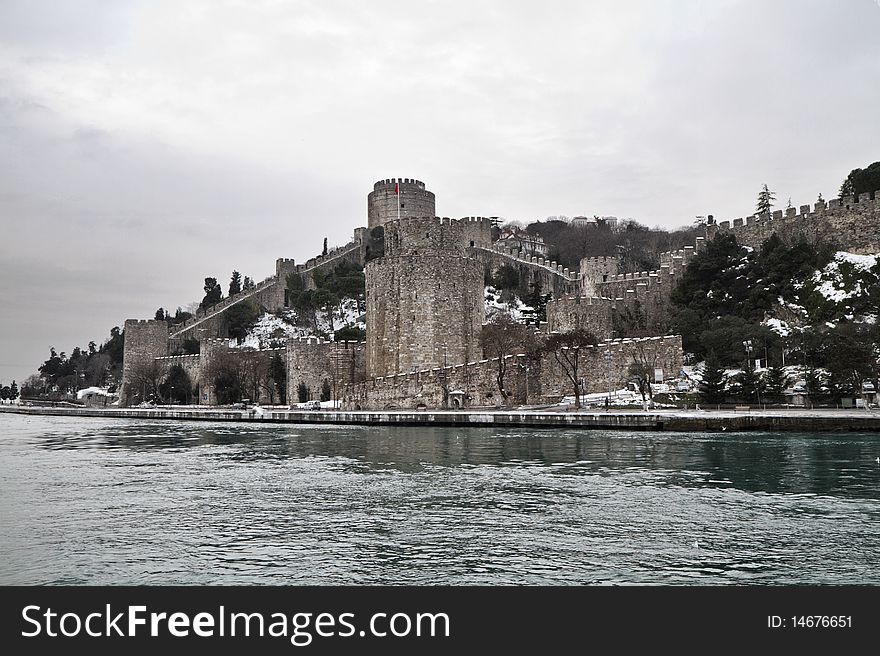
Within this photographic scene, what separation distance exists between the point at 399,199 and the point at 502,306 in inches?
739

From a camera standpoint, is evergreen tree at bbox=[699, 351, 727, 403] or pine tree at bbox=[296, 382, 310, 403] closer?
evergreen tree at bbox=[699, 351, 727, 403]

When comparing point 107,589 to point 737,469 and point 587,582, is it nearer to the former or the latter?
point 587,582

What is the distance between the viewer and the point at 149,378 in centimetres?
5753

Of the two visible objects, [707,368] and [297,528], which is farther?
[707,368]

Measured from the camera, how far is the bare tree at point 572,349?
31797 millimetres

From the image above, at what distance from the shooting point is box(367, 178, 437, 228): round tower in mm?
68312

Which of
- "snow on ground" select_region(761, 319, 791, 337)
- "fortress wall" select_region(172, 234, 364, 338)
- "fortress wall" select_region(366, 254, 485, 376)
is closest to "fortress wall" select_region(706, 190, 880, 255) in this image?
"snow on ground" select_region(761, 319, 791, 337)

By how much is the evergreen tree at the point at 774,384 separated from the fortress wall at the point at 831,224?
11643mm

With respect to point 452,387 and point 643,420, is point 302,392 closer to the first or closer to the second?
point 452,387

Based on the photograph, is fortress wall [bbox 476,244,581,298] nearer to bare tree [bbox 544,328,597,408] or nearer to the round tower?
A: the round tower

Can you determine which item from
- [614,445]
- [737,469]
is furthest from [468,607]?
[614,445]

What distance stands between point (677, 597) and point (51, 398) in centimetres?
8536

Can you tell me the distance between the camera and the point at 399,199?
68375mm

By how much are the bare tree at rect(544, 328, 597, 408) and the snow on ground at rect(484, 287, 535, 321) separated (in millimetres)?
18840
